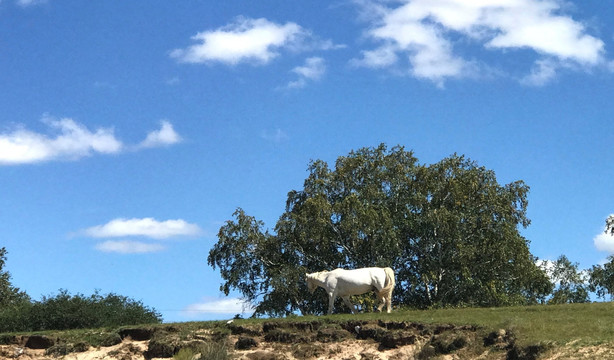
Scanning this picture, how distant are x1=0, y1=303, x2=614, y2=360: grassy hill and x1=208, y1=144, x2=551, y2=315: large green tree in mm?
18857

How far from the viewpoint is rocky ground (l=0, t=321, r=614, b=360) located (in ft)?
97.1

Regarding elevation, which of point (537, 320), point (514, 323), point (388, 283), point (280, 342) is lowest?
point (280, 342)

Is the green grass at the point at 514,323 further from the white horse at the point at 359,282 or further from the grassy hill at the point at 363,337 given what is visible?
the white horse at the point at 359,282

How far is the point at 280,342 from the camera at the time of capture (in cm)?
3250

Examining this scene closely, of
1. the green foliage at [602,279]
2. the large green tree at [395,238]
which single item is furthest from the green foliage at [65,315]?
the green foliage at [602,279]

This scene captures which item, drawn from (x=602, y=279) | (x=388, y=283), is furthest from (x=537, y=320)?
(x=602, y=279)

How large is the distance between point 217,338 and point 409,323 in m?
6.89

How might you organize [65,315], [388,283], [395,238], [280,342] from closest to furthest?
1. [280,342]
2. [388,283]
3. [65,315]
4. [395,238]

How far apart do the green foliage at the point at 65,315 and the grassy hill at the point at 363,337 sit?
32.7 ft

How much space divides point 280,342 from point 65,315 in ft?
54.3

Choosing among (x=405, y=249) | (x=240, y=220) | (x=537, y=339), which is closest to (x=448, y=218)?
(x=405, y=249)

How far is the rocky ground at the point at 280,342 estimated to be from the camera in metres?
29.6

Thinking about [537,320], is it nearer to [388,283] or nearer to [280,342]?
[388,283]

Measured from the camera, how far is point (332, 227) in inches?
2173
